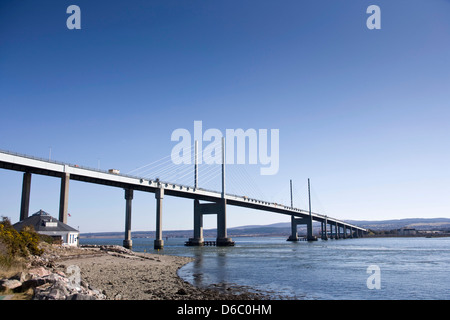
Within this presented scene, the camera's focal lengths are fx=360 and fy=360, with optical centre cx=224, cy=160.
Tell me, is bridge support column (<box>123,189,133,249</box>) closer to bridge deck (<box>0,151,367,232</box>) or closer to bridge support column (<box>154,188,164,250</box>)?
bridge deck (<box>0,151,367,232</box>)

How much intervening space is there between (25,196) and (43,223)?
11253mm

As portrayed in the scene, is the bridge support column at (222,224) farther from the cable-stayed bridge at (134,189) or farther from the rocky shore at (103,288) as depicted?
the rocky shore at (103,288)

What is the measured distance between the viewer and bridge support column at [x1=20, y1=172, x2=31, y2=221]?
174 feet

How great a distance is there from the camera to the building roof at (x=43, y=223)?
44.5 m

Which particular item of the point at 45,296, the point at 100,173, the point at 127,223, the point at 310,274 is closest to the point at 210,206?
the point at 127,223

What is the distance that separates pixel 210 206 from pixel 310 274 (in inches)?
2736

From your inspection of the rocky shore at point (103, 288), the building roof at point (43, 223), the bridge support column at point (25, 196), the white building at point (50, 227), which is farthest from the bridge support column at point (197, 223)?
the rocky shore at point (103, 288)

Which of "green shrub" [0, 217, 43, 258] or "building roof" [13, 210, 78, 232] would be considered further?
"building roof" [13, 210, 78, 232]

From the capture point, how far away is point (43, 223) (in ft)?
148

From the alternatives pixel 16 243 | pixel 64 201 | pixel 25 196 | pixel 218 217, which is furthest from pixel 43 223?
pixel 218 217

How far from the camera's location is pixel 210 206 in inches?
3967

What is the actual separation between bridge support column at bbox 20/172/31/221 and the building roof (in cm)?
661

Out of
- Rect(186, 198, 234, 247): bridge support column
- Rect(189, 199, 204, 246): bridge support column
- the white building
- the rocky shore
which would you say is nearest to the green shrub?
the rocky shore
